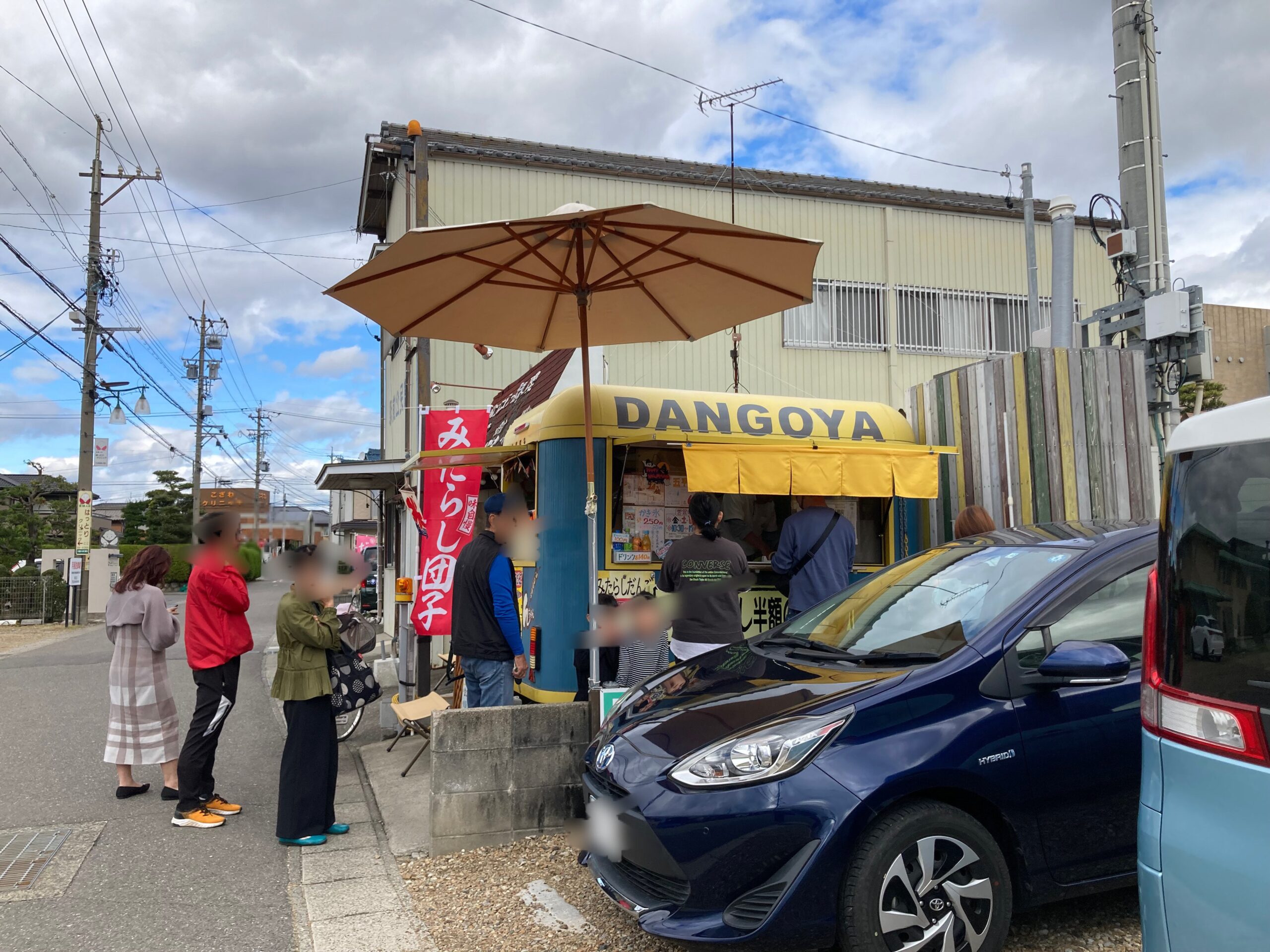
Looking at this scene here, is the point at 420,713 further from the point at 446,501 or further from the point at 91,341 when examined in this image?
the point at 91,341

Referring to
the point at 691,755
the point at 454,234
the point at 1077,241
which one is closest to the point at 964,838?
the point at 691,755

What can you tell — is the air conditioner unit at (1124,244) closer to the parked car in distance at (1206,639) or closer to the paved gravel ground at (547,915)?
the paved gravel ground at (547,915)

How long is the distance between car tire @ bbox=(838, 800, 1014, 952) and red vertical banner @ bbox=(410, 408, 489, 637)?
5.18 metres

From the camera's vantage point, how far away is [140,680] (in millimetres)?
5898

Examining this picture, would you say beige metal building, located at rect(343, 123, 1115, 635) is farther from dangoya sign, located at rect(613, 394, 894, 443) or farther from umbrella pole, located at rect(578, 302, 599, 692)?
umbrella pole, located at rect(578, 302, 599, 692)

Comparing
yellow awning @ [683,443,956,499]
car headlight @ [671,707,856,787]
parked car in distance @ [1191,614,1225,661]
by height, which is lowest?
car headlight @ [671,707,856,787]

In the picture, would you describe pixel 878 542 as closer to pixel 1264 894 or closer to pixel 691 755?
pixel 691 755

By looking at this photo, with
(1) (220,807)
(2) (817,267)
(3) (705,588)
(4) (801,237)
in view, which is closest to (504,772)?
(3) (705,588)

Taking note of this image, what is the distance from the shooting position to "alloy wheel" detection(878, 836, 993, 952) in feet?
10.0

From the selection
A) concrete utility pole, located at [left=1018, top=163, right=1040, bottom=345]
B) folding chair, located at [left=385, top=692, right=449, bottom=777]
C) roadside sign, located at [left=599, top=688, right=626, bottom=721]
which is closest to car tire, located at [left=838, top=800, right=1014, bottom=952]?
roadside sign, located at [left=599, top=688, right=626, bottom=721]

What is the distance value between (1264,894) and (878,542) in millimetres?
6116

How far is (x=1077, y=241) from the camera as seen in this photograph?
16.6 metres

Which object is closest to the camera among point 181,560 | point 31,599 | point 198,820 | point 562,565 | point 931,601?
point 931,601

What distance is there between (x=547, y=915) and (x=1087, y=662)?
254 centimetres
